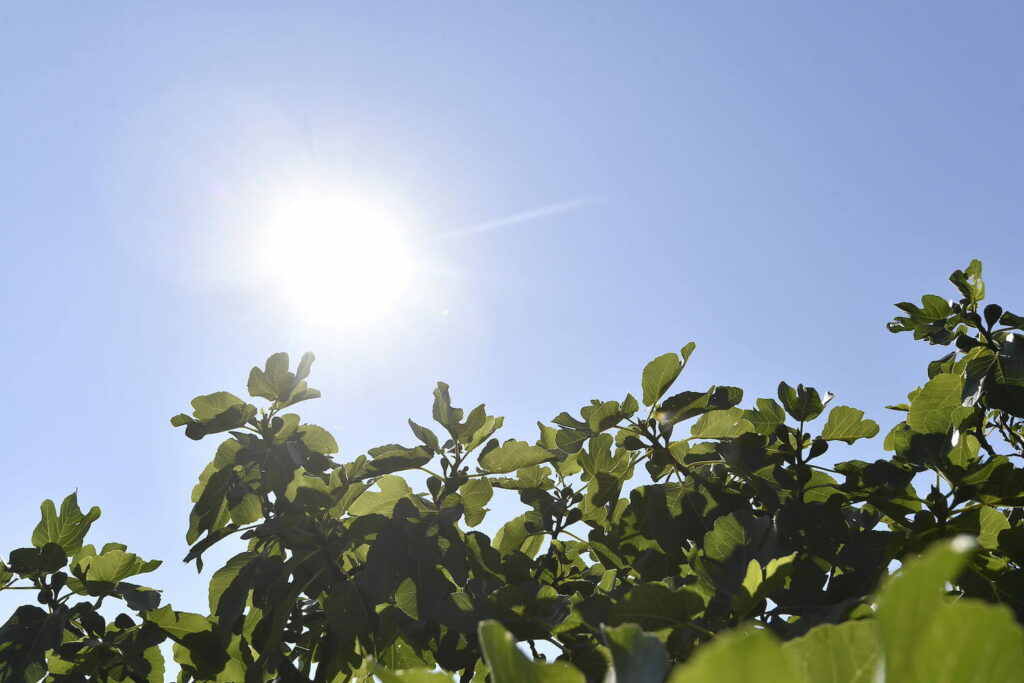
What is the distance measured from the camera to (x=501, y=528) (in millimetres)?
2635

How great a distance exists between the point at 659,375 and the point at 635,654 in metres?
1.78

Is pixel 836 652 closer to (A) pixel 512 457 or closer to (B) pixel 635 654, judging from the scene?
(B) pixel 635 654

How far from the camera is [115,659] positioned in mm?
2432

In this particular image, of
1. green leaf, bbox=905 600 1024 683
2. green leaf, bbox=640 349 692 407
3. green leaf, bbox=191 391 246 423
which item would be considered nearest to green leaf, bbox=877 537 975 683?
green leaf, bbox=905 600 1024 683

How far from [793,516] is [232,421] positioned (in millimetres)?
1787

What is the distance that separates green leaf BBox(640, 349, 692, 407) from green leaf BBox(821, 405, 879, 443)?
564 millimetres

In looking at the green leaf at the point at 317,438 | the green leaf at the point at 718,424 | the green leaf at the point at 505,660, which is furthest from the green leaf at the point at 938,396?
the green leaf at the point at 505,660

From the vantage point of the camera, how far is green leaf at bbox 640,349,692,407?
2.23 metres

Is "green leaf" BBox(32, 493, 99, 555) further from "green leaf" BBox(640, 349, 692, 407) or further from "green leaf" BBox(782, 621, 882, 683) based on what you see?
"green leaf" BBox(782, 621, 882, 683)

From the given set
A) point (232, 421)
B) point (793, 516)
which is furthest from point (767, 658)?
point (232, 421)

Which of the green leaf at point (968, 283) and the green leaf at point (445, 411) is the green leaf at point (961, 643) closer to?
the green leaf at point (445, 411)

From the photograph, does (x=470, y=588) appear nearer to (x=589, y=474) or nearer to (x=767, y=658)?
(x=589, y=474)

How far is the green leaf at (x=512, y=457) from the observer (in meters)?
2.35

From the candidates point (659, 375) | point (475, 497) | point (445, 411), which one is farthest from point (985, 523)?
point (445, 411)
